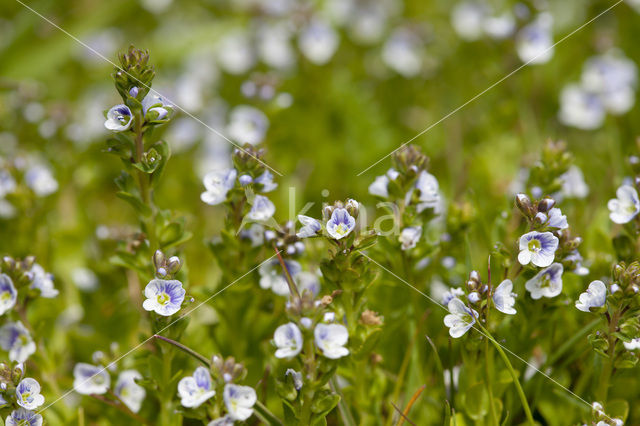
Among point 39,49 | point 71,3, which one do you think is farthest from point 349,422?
point 71,3

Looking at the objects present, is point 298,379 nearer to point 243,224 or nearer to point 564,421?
point 243,224

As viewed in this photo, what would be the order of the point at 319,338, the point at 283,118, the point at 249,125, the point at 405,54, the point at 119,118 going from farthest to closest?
the point at 405,54, the point at 283,118, the point at 249,125, the point at 119,118, the point at 319,338

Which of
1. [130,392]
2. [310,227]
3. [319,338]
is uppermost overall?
[310,227]

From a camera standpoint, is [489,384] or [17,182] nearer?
[489,384]

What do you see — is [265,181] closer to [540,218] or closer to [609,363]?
[540,218]

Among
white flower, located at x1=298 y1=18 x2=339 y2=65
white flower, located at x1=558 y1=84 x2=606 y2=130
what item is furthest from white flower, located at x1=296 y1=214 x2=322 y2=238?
white flower, located at x1=558 y1=84 x2=606 y2=130

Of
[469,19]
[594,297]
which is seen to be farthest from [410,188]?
[469,19]

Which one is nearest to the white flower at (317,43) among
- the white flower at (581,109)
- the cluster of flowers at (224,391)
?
the white flower at (581,109)

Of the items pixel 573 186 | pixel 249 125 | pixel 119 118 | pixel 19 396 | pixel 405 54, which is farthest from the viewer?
pixel 405 54
